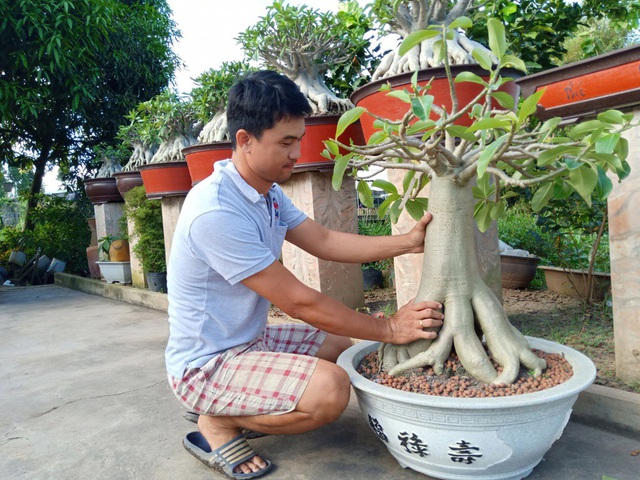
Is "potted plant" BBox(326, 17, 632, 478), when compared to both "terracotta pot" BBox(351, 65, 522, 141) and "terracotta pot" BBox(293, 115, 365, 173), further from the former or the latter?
"terracotta pot" BBox(293, 115, 365, 173)

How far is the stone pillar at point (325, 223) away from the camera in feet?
10.2

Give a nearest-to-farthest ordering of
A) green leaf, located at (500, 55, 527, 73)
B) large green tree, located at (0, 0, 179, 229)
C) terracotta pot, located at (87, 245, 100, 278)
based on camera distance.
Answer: green leaf, located at (500, 55, 527, 73) < large green tree, located at (0, 0, 179, 229) < terracotta pot, located at (87, 245, 100, 278)

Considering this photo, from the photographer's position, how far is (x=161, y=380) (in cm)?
263

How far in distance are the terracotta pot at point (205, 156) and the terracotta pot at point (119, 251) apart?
255 centimetres

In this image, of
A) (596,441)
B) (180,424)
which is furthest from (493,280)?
(180,424)

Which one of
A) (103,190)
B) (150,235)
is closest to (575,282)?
(150,235)

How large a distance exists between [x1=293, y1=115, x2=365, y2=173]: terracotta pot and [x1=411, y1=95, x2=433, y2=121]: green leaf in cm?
162

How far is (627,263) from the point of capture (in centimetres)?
183

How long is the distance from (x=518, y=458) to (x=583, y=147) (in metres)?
0.80

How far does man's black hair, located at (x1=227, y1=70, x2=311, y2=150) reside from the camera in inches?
61.4

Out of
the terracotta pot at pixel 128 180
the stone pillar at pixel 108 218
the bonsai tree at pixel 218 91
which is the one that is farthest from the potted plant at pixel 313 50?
the stone pillar at pixel 108 218

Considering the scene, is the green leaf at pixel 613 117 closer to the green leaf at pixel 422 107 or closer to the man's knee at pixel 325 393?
the green leaf at pixel 422 107

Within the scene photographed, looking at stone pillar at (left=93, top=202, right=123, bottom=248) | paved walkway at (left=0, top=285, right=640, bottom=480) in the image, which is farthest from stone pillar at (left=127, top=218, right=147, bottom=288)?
paved walkway at (left=0, top=285, right=640, bottom=480)

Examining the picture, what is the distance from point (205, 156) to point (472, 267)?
7.45ft
